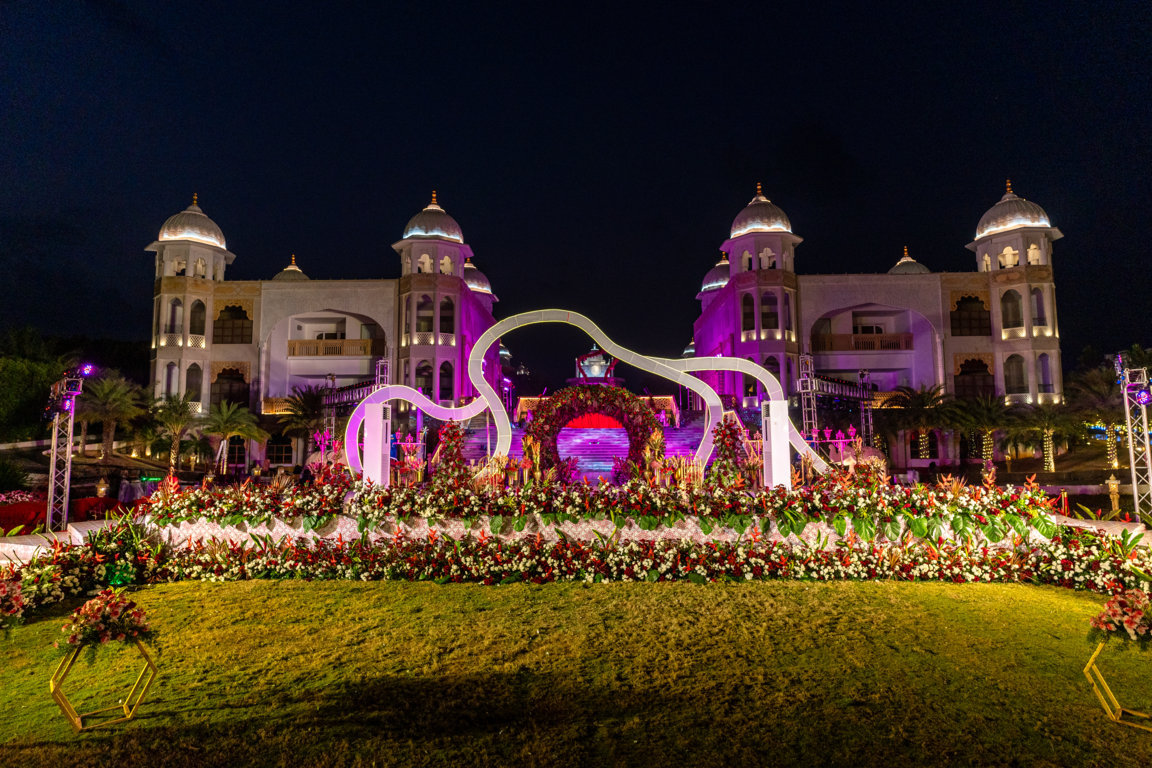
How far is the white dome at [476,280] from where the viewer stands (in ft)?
150

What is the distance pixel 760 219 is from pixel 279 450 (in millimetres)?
28341

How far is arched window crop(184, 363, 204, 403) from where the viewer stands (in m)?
34.6

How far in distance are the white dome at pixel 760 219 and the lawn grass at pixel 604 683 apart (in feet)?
99.1

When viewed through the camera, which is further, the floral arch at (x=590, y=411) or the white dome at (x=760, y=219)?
the white dome at (x=760, y=219)

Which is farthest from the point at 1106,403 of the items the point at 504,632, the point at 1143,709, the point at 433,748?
the point at 433,748

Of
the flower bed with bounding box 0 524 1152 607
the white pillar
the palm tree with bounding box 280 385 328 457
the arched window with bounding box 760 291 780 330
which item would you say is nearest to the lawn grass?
the flower bed with bounding box 0 524 1152 607

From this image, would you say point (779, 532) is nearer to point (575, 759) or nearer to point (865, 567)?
point (865, 567)

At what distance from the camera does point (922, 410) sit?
2986cm

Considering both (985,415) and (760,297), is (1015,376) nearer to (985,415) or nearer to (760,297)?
(985,415)

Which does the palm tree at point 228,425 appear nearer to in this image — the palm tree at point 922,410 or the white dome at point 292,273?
the white dome at point 292,273

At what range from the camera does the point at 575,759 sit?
4.00m

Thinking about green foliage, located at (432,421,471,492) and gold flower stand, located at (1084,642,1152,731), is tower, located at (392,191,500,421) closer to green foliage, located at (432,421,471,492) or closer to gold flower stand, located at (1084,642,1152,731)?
green foliage, located at (432,421,471,492)

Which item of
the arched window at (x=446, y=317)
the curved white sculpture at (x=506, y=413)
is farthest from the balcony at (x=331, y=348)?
the curved white sculpture at (x=506, y=413)

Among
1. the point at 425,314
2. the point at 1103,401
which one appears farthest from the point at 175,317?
→ the point at 1103,401
